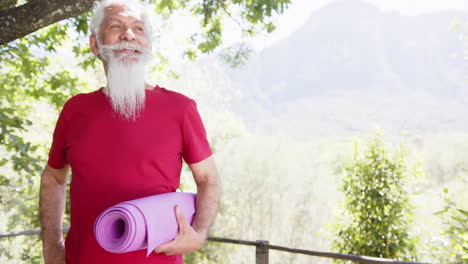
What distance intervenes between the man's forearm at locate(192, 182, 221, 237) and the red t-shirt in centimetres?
8

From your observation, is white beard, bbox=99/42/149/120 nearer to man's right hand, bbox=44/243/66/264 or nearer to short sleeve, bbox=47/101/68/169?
short sleeve, bbox=47/101/68/169

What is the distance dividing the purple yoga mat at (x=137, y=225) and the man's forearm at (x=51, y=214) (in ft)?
1.31

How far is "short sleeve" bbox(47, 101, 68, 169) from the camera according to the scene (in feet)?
4.38

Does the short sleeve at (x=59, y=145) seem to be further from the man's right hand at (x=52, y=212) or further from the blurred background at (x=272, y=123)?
the blurred background at (x=272, y=123)

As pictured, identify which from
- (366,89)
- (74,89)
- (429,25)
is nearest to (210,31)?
(74,89)

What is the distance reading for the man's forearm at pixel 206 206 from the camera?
1219 mm

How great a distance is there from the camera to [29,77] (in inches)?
191

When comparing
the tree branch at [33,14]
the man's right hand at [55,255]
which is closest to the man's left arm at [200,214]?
the man's right hand at [55,255]

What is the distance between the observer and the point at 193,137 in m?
1.25

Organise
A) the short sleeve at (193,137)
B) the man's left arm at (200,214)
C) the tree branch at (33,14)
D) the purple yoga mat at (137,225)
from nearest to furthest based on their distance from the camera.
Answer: the purple yoga mat at (137,225) < the man's left arm at (200,214) < the short sleeve at (193,137) < the tree branch at (33,14)

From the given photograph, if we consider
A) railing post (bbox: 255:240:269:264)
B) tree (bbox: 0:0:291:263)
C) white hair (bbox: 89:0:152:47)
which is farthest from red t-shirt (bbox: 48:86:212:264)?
railing post (bbox: 255:240:269:264)

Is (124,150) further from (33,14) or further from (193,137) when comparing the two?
(33,14)

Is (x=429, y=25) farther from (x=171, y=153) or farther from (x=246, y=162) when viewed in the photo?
(x=171, y=153)

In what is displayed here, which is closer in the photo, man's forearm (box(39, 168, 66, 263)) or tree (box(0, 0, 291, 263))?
man's forearm (box(39, 168, 66, 263))
